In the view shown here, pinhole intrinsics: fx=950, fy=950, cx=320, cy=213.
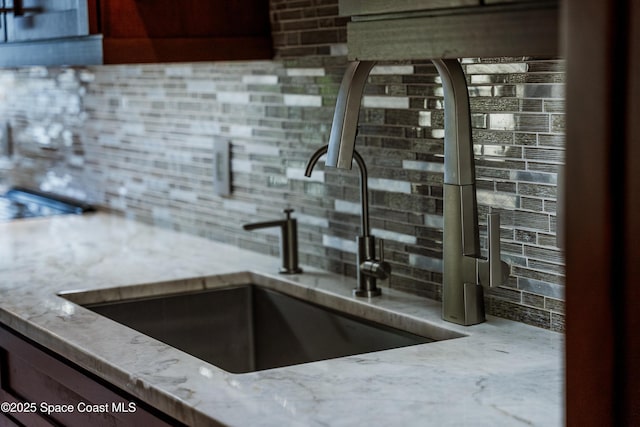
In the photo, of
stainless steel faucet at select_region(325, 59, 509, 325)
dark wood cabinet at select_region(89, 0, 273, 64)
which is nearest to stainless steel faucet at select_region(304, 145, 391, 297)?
stainless steel faucet at select_region(325, 59, 509, 325)

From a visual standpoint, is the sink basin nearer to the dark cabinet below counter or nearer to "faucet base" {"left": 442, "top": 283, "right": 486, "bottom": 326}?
"faucet base" {"left": 442, "top": 283, "right": 486, "bottom": 326}

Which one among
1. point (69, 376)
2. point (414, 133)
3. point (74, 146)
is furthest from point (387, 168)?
point (74, 146)

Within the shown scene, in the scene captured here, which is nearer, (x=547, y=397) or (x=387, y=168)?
(x=547, y=397)

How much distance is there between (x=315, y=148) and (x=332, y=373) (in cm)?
87

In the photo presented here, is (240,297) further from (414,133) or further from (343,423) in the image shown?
(343,423)

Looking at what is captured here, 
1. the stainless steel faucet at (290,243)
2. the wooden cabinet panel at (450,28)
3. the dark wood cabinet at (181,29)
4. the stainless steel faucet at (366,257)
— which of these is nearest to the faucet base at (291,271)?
the stainless steel faucet at (290,243)

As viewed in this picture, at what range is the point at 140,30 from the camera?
215cm

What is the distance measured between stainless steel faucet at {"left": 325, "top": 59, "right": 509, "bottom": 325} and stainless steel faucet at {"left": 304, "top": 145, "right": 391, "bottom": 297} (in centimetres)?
20

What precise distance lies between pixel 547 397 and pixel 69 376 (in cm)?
85

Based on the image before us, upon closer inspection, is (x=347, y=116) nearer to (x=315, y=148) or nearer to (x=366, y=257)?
(x=366, y=257)

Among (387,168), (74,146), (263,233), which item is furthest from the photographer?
(74,146)

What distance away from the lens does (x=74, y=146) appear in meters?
3.48

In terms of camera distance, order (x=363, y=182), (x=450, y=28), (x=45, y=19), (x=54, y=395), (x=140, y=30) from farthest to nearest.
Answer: (x=45, y=19), (x=140, y=30), (x=363, y=182), (x=54, y=395), (x=450, y=28)

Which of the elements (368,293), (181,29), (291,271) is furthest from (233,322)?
(181,29)
